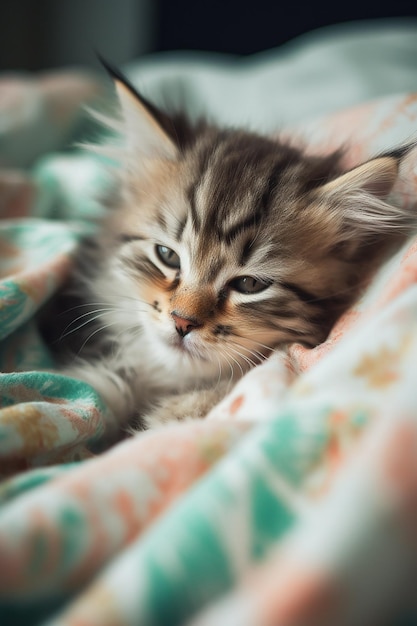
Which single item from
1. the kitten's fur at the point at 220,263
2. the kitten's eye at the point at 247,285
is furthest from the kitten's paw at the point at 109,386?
the kitten's eye at the point at 247,285

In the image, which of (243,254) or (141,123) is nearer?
(243,254)

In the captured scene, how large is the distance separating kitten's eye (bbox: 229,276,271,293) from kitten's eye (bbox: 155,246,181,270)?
0.16 meters

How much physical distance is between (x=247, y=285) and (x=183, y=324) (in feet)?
0.60

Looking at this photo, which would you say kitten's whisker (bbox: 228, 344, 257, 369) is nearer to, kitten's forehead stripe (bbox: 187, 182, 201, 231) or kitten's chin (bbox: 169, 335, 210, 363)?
kitten's chin (bbox: 169, 335, 210, 363)

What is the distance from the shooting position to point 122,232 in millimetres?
1517

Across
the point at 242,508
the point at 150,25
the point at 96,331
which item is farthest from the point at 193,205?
the point at 150,25

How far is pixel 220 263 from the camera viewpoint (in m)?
1.25

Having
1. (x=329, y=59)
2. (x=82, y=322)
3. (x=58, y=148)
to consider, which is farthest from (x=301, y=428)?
(x=329, y=59)

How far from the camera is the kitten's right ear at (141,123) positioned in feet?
4.43

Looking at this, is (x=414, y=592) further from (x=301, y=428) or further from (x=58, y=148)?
(x=58, y=148)

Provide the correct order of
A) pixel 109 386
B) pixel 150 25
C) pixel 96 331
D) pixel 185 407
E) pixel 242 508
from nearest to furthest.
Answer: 1. pixel 242 508
2. pixel 185 407
3. pixel 109 386
4. pixel 96 331
5. pixel 150 25

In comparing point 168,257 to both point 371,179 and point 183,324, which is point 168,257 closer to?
point 183,324

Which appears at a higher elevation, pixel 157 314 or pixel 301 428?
pixel 301 428

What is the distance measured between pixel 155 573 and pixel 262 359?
681 millimetres
